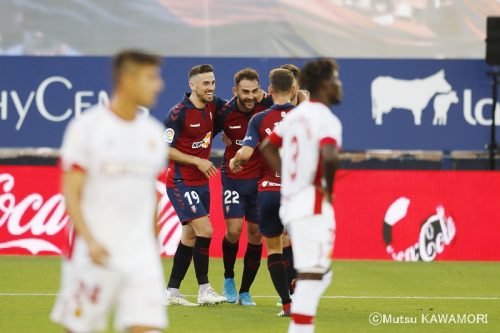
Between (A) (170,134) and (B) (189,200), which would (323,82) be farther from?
(B) (189,200)

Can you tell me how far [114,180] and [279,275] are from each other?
176 inches

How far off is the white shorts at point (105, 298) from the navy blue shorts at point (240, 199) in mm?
5421

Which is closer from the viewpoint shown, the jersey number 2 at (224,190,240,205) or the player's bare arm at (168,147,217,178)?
the player's bare arm at (168,147,217,178)

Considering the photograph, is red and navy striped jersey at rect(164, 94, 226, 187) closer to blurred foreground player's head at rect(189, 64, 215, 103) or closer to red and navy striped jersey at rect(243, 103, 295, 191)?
blurred foreground player's head at rect(189, 64, 215, 103)

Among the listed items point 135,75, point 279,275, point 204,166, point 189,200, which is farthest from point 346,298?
point 135,75

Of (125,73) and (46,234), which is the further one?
(46,234)

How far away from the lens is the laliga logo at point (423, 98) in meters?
18.9

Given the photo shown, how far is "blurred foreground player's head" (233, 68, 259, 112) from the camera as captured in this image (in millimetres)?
11055

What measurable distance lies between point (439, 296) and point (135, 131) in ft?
22.2

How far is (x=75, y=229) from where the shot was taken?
6000 mm

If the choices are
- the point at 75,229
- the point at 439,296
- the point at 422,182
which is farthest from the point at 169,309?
the point at 422,182

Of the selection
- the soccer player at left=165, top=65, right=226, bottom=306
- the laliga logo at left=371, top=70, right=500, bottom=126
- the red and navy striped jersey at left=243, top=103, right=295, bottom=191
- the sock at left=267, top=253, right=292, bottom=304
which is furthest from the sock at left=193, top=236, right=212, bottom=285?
the laliga logo at left=371, top=70, right=500, bottom=126

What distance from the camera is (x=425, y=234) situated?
16.1 m

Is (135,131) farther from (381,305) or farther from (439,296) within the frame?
(439,296)
